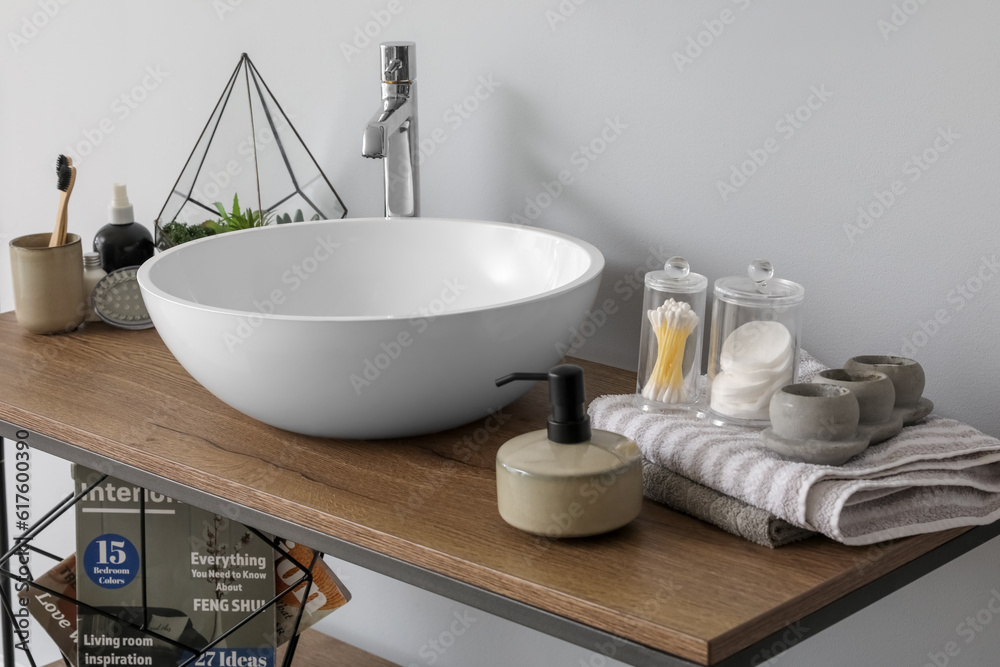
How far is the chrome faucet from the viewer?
1188mm

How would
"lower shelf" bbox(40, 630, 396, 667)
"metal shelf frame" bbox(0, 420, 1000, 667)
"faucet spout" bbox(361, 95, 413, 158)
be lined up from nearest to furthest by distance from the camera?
"metal shelf frame" bbox(0, 420, 1000, 667)
"faucet spout" bbox(361, 95, 413, 158)
"lower shelf" bbox(40, 630, 396, 667)

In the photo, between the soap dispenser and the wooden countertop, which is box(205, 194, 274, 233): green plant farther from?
the soap dispenser

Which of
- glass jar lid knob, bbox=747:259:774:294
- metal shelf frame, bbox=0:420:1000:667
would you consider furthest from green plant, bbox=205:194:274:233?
glass jar lid knob, bbox=747:259:774:294

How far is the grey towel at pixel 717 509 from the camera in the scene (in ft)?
2.42

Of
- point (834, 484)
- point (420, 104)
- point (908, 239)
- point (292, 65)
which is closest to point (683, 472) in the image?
point (834, 484)

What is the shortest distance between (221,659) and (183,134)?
818 millimetres

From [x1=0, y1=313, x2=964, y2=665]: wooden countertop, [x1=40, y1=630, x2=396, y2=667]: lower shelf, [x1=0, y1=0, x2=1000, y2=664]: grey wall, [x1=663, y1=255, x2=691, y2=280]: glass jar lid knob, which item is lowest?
[x1=40, y1=630, x2=396, y2=667]: lower shelf

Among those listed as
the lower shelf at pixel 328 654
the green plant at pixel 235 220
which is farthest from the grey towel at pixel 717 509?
the lower shelf at pixel 328 654

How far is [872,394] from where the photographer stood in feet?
2.61

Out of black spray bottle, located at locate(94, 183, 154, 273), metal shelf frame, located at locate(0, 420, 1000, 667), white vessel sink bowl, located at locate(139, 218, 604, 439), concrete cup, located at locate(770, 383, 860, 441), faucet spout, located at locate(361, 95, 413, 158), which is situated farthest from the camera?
black spray bottle, located at locate(94, 183, 154, 273)

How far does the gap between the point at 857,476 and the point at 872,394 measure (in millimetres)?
87

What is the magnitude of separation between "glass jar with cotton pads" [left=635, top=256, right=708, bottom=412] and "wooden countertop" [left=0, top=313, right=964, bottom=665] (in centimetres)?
13

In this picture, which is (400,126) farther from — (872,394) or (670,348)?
(872,394)

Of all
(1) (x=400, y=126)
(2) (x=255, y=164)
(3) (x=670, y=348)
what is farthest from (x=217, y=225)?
(3) (x=670, y=348)
